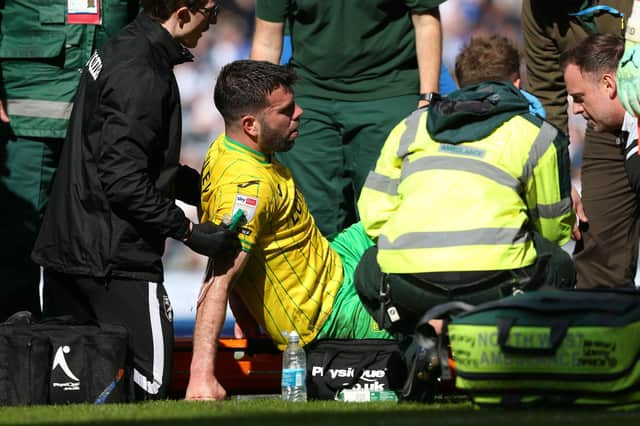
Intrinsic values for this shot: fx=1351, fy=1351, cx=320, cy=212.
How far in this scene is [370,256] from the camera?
5.08m

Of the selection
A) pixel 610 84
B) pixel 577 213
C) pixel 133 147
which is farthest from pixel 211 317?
pixel 610 84

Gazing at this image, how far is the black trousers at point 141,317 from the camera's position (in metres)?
5.06

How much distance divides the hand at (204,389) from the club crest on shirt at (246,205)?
617 millimetres

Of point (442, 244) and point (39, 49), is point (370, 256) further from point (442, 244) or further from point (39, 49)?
point (39, 49)

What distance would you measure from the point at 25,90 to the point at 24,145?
0.24 metres

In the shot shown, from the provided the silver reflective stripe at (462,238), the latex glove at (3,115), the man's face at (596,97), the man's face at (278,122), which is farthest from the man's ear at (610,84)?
the latex glove at (3,115)

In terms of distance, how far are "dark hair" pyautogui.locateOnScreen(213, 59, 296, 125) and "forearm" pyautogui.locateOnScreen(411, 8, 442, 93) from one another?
76 cm

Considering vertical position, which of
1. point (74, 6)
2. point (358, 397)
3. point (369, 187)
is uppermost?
point (74, 6)

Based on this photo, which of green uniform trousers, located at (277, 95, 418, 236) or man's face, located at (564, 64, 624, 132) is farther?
green uniform trousers, located at (277, 95, 418, 236)

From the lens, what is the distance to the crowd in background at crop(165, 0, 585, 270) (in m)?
7.20

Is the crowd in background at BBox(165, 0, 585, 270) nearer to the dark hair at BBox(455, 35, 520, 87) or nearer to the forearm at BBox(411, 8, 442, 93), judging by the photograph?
the forearm at BBox(411, 8, 442, 93)

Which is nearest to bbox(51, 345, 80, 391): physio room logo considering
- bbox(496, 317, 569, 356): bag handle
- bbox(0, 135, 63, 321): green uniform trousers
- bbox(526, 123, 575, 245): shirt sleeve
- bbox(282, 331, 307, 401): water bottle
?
bbox(282, 331, 307, 401): water bottle

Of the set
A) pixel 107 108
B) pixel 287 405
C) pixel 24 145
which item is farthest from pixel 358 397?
pixel 24 145

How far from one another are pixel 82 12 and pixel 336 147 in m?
1.26
